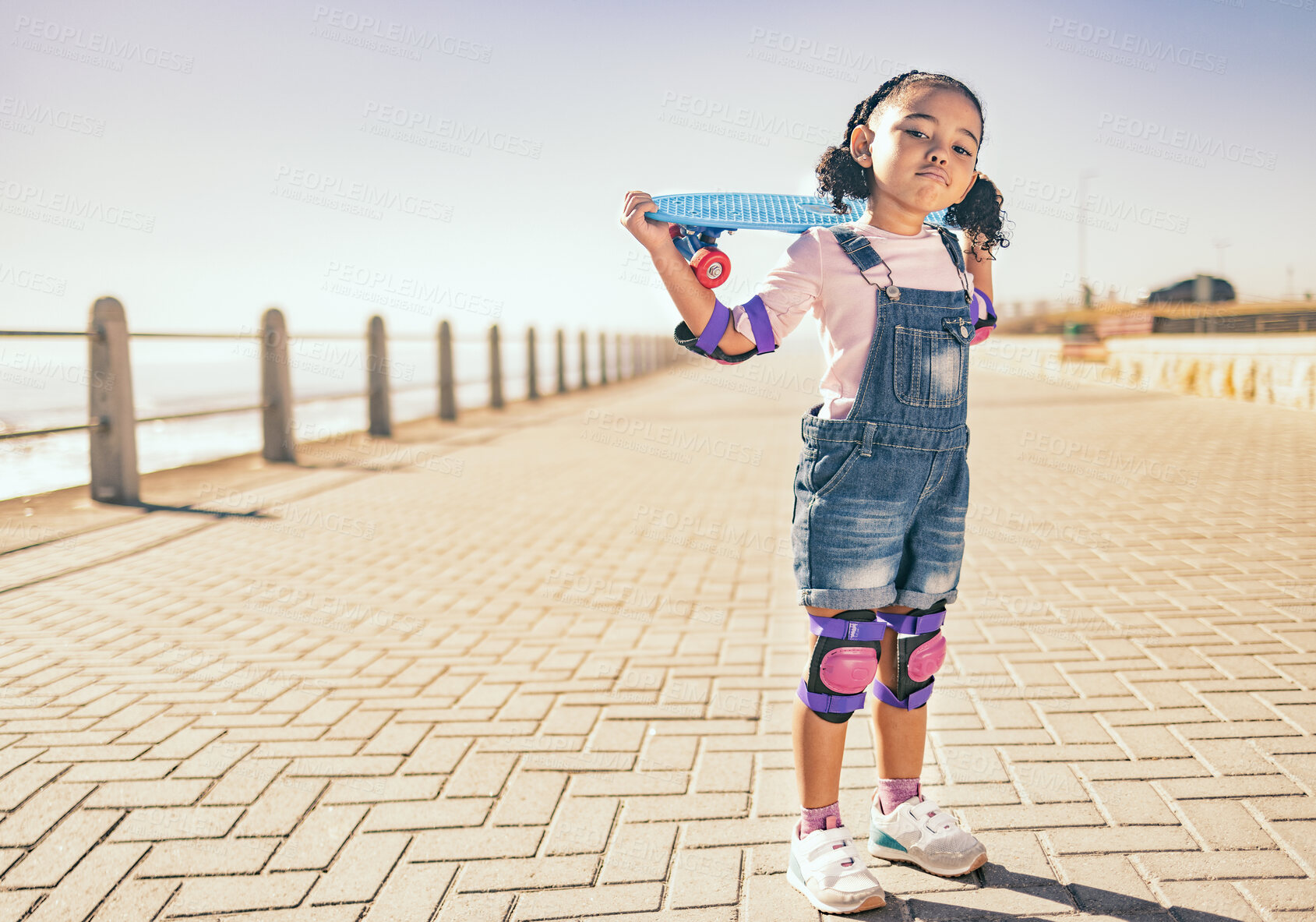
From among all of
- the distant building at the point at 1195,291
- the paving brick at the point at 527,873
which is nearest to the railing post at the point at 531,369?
the paving brick at the point at 527,873

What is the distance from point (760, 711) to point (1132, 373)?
18099mm

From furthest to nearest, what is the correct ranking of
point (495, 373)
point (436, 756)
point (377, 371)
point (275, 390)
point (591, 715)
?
point (495, 373), point (377, 371), point (275, 390), point (591, 715), point (436, 756)

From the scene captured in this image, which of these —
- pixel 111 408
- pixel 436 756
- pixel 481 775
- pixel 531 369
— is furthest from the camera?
pixel 531 369

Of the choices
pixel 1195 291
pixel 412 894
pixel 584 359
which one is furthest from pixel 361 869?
pixel 1195 291

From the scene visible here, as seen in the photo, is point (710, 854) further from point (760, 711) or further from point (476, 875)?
point (760, 711)

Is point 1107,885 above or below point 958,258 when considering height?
below

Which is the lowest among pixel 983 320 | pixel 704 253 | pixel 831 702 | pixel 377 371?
pixel 831 702

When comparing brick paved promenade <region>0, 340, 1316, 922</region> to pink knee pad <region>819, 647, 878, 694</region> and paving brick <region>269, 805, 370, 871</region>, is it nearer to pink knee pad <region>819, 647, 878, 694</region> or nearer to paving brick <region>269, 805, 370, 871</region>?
paving brick <region>269, 805, 370, 871</region>

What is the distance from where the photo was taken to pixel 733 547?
5.66 m

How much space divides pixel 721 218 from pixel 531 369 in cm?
1601

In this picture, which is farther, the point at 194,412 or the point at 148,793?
the point at 194,412

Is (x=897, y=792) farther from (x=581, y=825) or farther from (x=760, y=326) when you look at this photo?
(x=760, y=326)

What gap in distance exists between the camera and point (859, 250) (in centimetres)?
198

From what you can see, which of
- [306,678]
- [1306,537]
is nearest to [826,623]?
[306,678]
